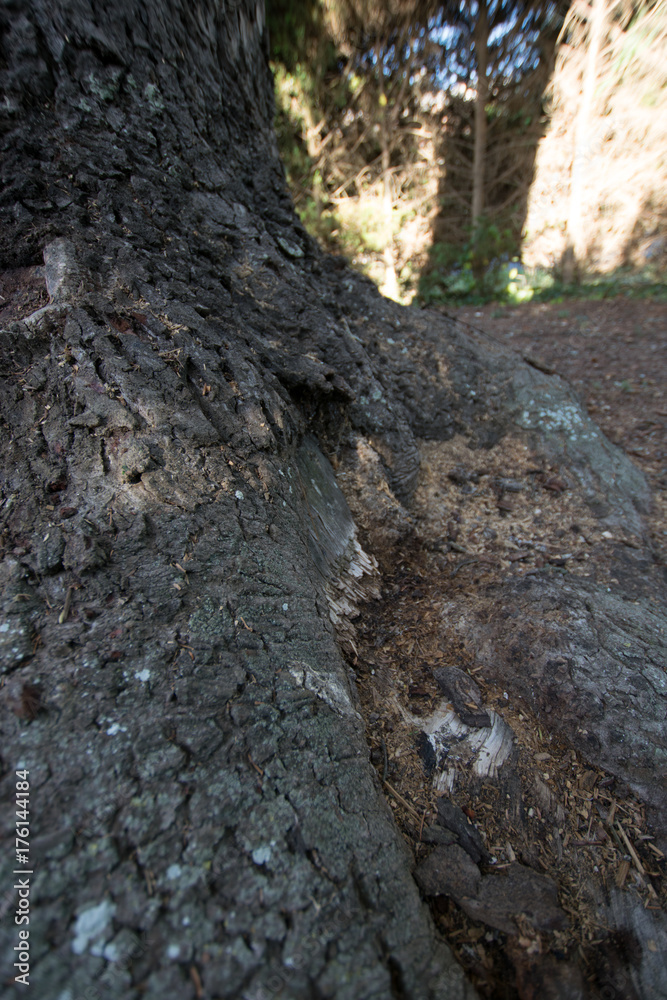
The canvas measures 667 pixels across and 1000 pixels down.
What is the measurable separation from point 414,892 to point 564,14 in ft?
35.9

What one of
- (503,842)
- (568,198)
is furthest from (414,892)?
(568,198)

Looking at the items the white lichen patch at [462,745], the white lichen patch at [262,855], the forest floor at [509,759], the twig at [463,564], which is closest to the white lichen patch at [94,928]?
the white lichen patch at [262,855]

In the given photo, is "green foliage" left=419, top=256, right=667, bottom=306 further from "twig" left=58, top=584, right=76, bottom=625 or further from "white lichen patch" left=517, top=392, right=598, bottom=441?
"twig" left=58, top=584, right=76, bottom=625

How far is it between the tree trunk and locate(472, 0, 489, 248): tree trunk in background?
685 cm

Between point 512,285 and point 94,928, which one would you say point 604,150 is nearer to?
point 512,285

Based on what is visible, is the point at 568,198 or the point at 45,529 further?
the point at 568,198

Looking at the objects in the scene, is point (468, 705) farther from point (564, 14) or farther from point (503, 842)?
point (564, 14)

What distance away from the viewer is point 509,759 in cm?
152

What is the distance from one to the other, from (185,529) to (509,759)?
1283 millimetres

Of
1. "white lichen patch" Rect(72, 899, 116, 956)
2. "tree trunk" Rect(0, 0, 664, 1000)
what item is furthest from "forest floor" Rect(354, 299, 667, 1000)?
"white lichen patch" Rect(72, 899, 116, 956)

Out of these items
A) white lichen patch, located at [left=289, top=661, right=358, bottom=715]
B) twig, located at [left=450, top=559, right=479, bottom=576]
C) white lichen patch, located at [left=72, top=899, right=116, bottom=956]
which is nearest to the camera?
white lichen patch, located at [left=72, top=899, right=116, bottom=956]

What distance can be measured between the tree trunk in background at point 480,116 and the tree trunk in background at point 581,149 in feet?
4.90

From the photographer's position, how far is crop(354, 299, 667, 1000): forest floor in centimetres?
113

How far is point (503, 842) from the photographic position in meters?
1.34
